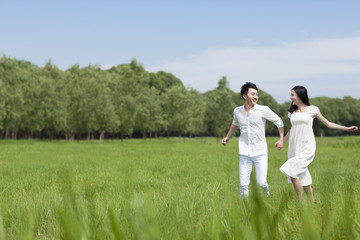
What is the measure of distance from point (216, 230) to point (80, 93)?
63.1 metres

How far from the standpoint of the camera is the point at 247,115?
702 centimetres

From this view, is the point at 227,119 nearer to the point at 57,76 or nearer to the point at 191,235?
the point at 57,76

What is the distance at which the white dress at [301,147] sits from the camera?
5.82m

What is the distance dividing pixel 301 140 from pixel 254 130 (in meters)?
1.12

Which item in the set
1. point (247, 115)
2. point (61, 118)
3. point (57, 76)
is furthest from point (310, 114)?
point (57, 76)

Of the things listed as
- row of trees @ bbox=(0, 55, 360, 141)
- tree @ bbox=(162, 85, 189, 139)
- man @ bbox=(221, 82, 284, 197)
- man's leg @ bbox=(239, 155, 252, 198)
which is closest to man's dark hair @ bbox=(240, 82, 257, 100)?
man @ bbox=(221, 82, 284, 197)

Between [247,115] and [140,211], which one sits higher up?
A: [247,115]

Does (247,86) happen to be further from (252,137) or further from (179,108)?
(179,108)

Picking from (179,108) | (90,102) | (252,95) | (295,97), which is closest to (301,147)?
(295,97)

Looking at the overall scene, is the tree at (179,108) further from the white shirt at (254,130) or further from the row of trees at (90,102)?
the white shirt at (254,130)

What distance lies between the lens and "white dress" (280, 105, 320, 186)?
229 inches

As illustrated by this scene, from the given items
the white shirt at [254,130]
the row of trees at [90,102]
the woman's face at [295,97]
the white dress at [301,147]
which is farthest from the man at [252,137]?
the row of trees at [90,102]

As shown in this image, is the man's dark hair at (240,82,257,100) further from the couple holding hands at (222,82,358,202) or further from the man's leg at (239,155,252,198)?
the man's leg at (239,155,252,198)

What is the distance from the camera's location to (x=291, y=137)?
6.30 metres
